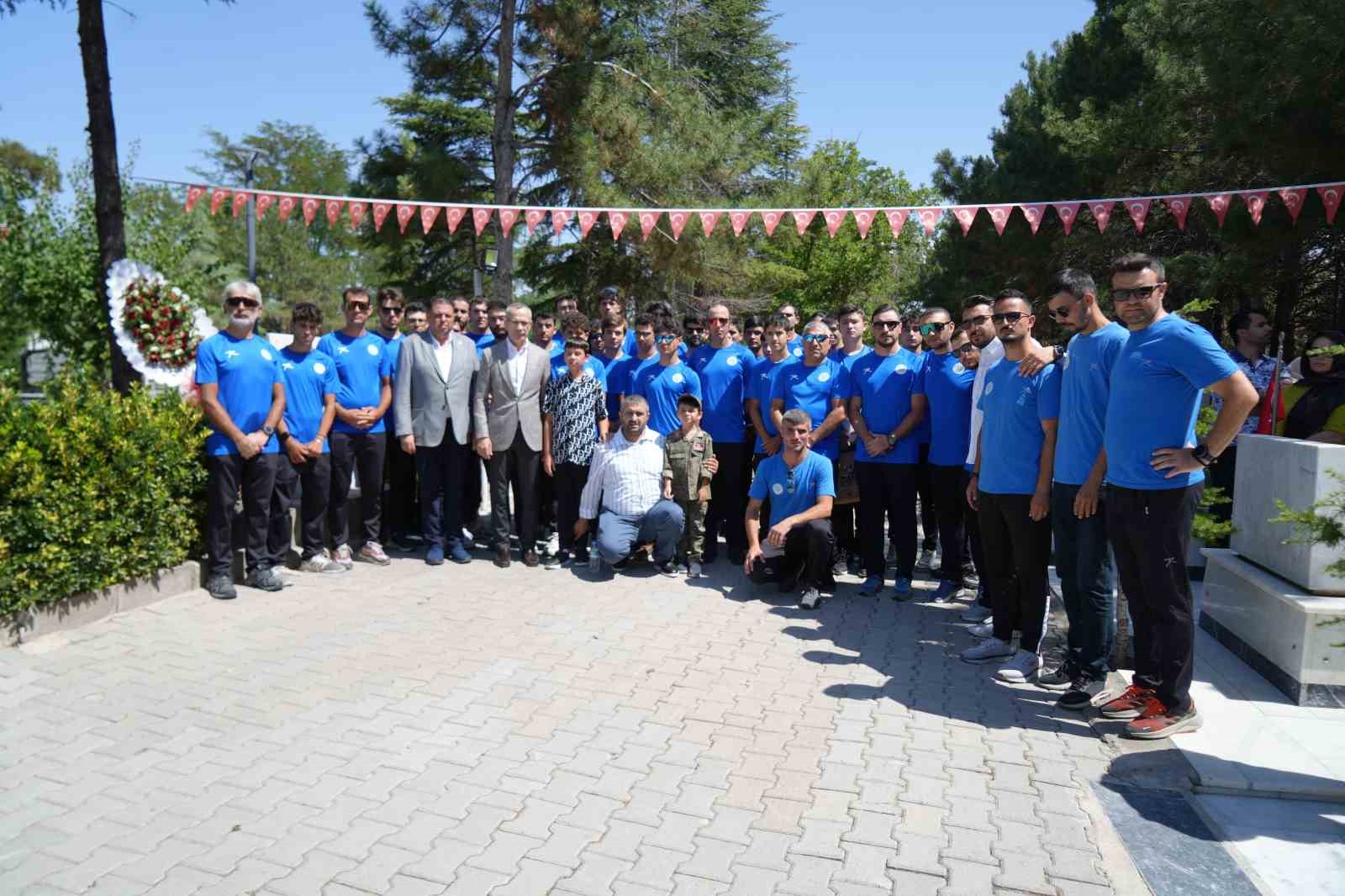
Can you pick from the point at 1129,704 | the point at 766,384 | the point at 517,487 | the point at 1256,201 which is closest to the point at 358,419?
the point at 517,487

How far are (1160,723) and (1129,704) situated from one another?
0.59ft

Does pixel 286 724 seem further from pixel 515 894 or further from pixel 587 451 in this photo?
pixel 587 451

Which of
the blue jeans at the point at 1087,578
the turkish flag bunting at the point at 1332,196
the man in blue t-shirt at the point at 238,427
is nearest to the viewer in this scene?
the blue jeans at the point at 1087,578

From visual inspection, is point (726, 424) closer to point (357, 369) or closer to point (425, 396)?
point (425, 396)

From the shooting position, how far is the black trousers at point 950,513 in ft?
21.2

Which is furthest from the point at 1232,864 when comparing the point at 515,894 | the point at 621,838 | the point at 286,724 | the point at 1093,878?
the point at 286,724

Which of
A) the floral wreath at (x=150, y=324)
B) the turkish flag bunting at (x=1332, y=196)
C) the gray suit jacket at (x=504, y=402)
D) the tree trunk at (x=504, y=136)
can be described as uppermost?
the tree trunk at (x=504, y=136)

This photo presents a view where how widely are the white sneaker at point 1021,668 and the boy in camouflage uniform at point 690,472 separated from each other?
2.62m

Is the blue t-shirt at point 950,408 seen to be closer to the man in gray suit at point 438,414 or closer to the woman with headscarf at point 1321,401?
the woman with headscarf at point 1321,401

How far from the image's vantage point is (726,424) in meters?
7.36

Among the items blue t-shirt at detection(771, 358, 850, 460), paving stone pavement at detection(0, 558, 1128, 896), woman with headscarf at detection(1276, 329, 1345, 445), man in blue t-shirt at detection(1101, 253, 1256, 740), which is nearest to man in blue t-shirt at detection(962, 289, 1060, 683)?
paving stone pavement at detection(0, 558, 1128, 896)

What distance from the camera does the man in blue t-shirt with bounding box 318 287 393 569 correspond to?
23.0 ft

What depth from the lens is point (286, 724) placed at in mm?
4215

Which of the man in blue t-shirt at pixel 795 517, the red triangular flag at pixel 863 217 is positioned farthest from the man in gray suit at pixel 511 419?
the red triangular flag at pixel 863 217
